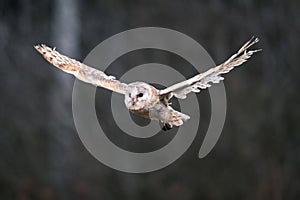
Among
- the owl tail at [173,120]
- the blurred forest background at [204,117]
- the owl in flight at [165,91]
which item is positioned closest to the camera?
the owl in flight at [165,91]

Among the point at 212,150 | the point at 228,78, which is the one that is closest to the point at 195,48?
the point at 228,78

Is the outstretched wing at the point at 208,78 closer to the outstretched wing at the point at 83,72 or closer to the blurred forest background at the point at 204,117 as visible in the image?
the outstretched wing at the point at 83,72

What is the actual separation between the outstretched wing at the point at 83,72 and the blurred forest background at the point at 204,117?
9.25ft

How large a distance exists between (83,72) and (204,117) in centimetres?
339

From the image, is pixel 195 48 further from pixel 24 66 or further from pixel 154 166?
pixel 24 66

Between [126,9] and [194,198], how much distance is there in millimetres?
1735

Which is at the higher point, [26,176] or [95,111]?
[95,111]

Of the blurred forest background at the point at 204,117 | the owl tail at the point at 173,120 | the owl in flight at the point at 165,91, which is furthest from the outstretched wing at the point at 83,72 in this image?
the blurred forest background at the point at 204,117

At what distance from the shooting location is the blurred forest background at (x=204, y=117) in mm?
4988

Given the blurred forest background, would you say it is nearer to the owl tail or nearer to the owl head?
the owl tail

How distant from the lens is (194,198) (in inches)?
196

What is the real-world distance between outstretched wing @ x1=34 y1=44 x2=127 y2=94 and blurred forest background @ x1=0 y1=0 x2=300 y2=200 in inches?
111

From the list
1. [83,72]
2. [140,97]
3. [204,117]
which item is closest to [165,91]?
[140,97]

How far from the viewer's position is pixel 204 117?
5297 millimetres
